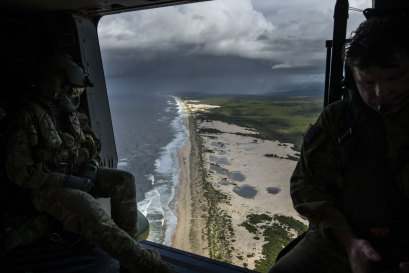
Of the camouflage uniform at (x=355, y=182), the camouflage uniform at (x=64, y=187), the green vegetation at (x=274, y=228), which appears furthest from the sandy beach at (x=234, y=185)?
the camouflage uniform at (x=355, y=182)

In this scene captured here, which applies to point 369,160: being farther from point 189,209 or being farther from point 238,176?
point 238,176

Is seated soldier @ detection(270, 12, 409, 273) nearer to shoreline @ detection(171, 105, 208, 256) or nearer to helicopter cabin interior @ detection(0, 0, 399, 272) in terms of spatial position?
helicopter cabin interior @ detection(0, 0, 399, 272)

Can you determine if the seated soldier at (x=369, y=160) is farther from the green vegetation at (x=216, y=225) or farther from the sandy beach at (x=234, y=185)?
the green vegetation at (x=216, y=225)

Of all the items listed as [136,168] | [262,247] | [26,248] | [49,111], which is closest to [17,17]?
[49,111]

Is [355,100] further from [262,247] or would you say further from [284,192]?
[284,192]

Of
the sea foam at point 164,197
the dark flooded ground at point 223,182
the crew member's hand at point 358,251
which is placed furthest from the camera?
the dark flooded ground at point 223,182

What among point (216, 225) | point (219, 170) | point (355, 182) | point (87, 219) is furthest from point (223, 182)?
point (355, 182)

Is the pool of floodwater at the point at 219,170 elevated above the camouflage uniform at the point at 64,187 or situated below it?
below

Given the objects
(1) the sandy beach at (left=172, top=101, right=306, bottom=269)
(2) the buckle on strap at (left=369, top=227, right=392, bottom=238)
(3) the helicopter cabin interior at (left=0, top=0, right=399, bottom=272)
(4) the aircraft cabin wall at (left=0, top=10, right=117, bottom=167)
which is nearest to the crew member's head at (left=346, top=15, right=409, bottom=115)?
(2) the buckle on strap at (left=369, top=227, right=392, bottom=238)
